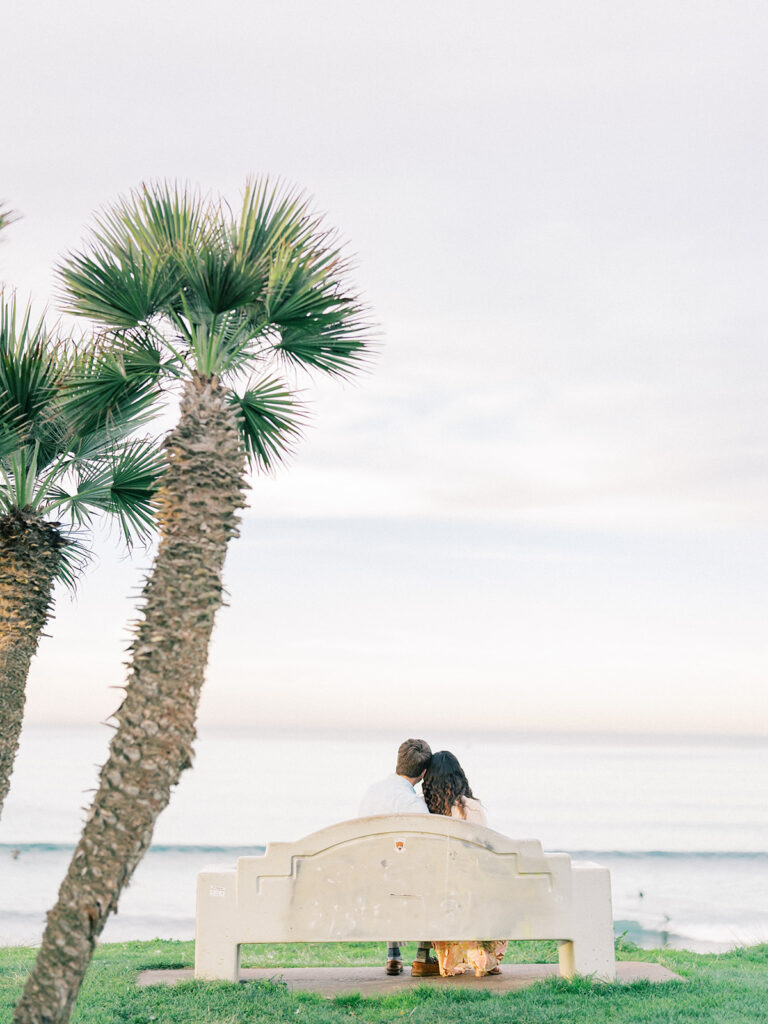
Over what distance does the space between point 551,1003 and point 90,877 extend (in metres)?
3.29

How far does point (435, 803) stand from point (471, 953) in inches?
44.8

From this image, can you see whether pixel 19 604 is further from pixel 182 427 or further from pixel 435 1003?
pixel 435 1003

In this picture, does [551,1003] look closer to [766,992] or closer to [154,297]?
[766,992]

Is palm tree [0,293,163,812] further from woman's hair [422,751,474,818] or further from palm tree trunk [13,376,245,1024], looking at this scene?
woman's hair [422,751,474,818]

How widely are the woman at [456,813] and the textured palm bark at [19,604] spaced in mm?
3207

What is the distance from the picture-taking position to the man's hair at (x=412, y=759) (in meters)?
7.32

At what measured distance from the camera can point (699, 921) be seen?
17.2 metres

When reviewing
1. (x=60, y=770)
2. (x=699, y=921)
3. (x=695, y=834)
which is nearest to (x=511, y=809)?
(x=695, y=834)

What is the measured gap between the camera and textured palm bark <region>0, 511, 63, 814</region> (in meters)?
7.10

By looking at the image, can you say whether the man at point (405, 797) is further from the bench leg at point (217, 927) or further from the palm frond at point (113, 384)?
the palm frond at point (113, 384)

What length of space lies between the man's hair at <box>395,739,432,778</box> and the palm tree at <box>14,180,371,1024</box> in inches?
99.7

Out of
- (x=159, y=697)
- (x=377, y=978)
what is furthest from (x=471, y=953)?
(x=159, y=697)

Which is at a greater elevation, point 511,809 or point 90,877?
point 511,809

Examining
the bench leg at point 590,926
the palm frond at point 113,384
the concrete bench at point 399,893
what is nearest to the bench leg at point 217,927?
the concrete bench at point 399,893
